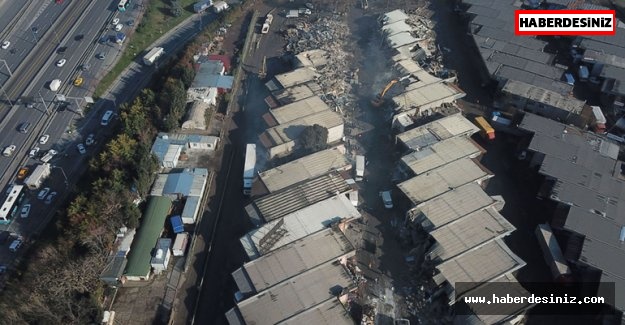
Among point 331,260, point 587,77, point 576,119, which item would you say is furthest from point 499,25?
point 331,260

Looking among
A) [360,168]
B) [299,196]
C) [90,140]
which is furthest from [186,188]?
[360,168]

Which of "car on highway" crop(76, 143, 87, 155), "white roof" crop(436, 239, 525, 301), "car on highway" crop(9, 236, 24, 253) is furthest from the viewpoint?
"car on highway" crop(76, 143, 87, 155)

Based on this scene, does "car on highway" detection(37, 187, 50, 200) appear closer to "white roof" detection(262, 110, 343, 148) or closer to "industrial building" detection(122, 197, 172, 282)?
"industrial building" detection(122, 197, 172, 282)

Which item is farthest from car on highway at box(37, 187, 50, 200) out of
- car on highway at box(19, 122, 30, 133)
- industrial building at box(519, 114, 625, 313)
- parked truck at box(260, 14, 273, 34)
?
industrial building at box(519, 114, 625, 313)

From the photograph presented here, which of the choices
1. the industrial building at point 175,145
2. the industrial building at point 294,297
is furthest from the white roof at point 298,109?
the industrial building at point 294,297

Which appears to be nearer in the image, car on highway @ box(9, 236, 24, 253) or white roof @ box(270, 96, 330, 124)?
car on highway @ box(9, 236, 24, 253)
